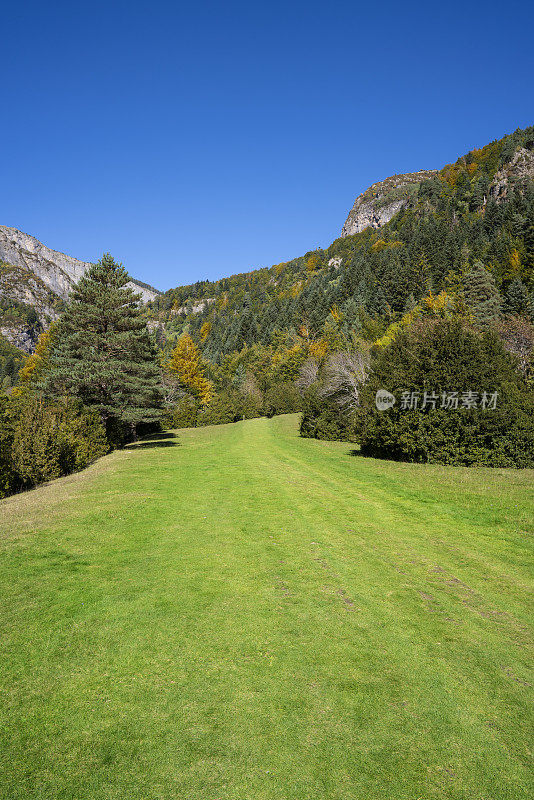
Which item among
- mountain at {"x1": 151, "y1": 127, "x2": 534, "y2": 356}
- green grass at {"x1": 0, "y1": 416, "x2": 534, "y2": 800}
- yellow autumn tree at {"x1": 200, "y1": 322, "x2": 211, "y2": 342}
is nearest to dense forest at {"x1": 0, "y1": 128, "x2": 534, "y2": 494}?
mountain at {"x1": 151, "y1": 127, "x2": 534, "y2": 356}

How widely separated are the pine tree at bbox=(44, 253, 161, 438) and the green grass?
15.9 m

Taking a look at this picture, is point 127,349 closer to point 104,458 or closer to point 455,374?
point 104,458

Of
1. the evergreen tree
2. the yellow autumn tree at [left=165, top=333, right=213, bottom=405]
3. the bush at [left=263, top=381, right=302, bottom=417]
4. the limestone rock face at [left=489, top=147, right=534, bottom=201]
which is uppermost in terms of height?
the limestone rock face at [left=489, top=147, right=534, bottom=201]

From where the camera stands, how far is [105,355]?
26.7 m

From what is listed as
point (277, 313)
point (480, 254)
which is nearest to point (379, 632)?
point (480, 254)

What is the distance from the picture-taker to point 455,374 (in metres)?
19.5

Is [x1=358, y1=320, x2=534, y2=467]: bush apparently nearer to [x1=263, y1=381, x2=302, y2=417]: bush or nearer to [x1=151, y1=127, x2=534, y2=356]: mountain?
[x1=151, y1=127, x2=534, y2=356]: mountain

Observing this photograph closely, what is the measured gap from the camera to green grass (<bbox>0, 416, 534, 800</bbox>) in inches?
128

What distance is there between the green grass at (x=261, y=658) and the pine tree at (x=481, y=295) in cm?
5181

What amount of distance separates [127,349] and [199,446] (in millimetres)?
9129

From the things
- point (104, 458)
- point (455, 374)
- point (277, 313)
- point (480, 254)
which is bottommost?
point (104, 458)

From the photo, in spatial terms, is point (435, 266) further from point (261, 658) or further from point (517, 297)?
point (261, 658)

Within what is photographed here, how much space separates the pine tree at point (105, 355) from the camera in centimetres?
2548

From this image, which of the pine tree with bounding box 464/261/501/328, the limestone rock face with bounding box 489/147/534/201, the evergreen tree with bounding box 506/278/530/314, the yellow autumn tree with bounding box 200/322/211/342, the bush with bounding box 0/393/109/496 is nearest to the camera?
the bush with bounding box 0/393/109/496
